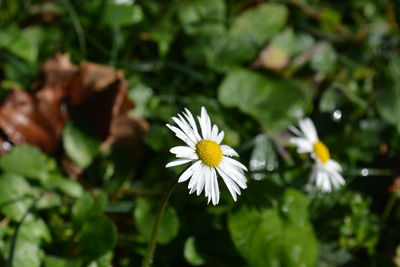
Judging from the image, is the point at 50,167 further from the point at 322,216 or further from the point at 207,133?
the point at 322,216

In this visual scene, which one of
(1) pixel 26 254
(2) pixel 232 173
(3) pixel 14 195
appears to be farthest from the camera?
(3) pixel 14 195

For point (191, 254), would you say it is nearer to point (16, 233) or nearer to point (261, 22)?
point (16, 233)

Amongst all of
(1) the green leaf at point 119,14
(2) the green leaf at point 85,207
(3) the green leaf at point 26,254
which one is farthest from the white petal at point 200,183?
(1) the green leaf at point 119,14

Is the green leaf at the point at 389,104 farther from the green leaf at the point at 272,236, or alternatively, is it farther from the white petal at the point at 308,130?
the green leaf at the point at 272,236

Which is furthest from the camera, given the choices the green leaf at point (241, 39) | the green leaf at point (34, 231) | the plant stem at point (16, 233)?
the green leaf at point (241, 39)

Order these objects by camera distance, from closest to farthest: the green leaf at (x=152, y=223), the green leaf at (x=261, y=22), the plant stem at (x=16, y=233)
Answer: the plant stem at (x=16, y=233) < the green leaf at (x=152, y=223) < the green leaf at (x=261, y=22)

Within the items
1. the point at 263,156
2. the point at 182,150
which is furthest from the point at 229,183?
the point at 263,156
